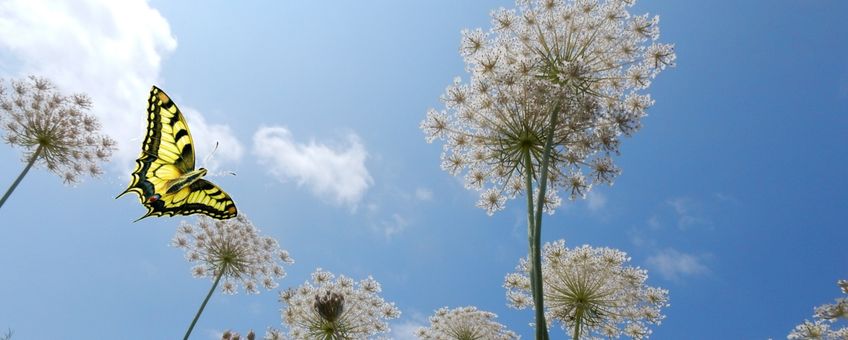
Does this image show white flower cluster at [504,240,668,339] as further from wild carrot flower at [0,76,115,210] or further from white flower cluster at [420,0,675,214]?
wild carrot flower at [0,76,115,210]

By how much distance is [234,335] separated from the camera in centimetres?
1215

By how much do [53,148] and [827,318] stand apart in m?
22.1

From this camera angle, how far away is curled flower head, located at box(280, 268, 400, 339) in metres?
15.4

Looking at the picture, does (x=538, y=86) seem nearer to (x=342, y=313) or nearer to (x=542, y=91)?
(x=542, y=91)

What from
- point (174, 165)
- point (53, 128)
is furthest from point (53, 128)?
point (174, 165)

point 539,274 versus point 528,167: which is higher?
point 528,167

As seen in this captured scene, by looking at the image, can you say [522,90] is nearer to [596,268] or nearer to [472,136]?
[472,136]

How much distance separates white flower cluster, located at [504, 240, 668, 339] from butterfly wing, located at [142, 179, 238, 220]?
762cm

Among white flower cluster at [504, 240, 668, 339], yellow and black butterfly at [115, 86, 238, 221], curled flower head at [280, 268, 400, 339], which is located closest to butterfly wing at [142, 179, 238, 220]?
yellow and black butterfly at [115, 86, 238, 221]

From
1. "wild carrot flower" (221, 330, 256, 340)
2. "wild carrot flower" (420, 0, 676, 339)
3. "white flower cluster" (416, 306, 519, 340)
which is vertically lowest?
"wild carrot flower" (221, 330, 256, 340)

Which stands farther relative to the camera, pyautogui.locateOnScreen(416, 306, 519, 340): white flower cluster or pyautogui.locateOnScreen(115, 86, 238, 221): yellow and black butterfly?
pyautogui.locateOnScreen(416, 306, 519, 340): white flower cluster

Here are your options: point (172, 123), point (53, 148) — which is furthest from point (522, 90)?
point (53, 148)

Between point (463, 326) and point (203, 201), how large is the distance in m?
10.0

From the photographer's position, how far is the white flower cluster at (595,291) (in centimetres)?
1319
